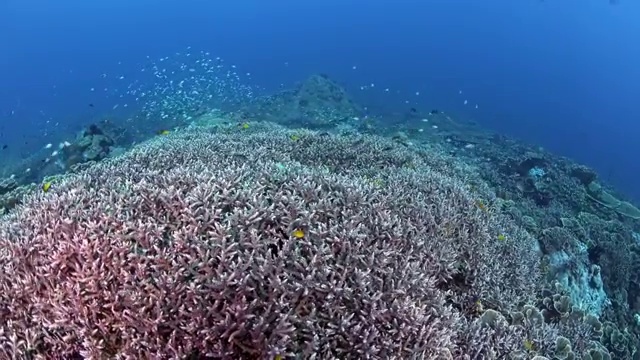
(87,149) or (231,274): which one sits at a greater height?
(231,274)

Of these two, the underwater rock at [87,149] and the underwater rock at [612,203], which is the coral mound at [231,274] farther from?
the underwater rock at [612,203]

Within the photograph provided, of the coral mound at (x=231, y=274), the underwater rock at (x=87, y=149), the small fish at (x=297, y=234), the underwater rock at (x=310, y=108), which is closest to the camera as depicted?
the coral mound at (x=231, y=274)

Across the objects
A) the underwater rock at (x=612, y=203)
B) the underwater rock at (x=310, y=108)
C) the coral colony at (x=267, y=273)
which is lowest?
the underwater rock at (x=612, y=203)

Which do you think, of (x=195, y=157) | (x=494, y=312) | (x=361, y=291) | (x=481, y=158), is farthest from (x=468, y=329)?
(x=481, y=158)

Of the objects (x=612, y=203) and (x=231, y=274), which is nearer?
(x=231, y=274)

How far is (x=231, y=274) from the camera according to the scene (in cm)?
343

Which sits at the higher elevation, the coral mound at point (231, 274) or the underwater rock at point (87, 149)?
the coral mound at point (231, 274)

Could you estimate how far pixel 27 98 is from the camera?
98.2 meters

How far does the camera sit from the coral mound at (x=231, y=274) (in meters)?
3.33

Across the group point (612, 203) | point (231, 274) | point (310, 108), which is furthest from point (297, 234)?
point (310, 108)

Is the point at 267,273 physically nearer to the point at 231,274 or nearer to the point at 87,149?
the point at 231,274

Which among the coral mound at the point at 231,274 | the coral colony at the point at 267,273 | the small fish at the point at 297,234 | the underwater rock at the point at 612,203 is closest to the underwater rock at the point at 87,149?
the coral colony at the point at 267,273

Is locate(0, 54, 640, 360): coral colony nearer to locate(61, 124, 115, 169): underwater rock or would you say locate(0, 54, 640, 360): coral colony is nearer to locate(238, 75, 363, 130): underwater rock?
locate(61, 124, 115, 169): underwater rock

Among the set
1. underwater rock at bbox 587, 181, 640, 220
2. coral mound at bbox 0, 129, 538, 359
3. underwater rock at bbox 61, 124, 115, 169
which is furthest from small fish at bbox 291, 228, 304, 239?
underwater rock at bbox 587, 181, 640, 220
